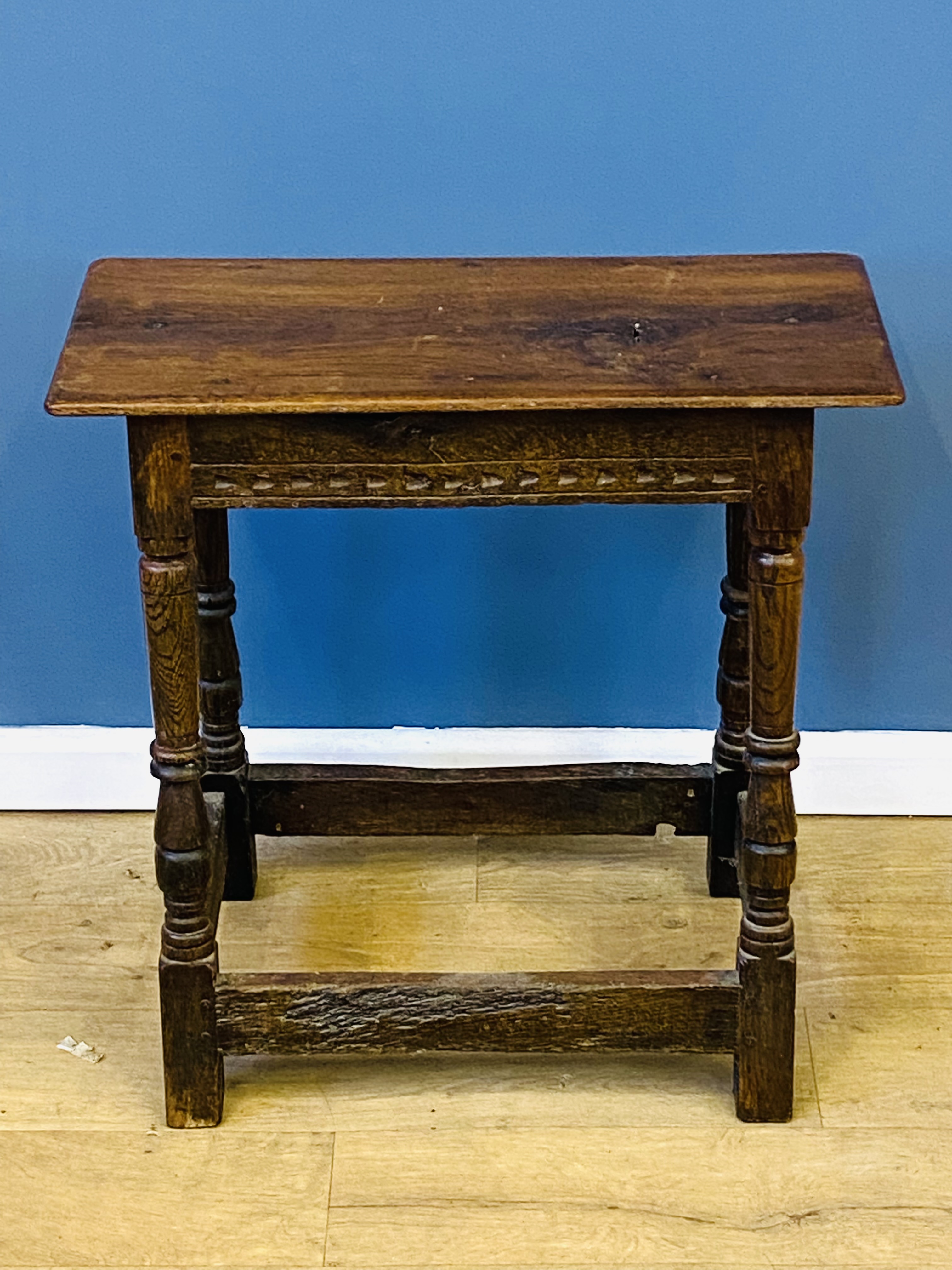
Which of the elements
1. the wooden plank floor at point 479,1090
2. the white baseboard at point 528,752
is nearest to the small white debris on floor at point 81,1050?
the wooden plank floor at point 479,1090

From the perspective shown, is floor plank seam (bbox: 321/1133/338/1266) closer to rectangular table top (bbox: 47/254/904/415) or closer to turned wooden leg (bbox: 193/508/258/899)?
turned wooden leg (bbox: 193/508/258/899)

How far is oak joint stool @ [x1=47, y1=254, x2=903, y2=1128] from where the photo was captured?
1601mm

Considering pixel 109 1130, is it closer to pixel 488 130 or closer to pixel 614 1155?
pixel 614 1155

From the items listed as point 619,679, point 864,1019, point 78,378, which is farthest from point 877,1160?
point 78,378

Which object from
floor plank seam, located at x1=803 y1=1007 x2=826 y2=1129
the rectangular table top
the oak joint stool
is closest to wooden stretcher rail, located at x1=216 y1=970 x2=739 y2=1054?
the oak joint stool

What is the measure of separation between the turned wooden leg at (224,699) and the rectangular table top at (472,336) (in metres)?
0.31

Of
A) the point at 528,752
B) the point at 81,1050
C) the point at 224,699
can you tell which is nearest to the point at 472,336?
the point at 224,699

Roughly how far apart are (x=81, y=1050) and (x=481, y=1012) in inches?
18.1

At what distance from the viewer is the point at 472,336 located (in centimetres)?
168

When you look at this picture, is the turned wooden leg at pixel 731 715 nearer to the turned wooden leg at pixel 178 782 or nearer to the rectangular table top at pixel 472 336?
the rectangular table top at pixel 472 336

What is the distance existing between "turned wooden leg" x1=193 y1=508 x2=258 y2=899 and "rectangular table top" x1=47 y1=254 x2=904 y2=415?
31cm

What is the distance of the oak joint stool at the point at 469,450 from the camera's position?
1.60 m

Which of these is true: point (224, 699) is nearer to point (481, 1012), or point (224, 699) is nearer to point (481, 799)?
point (481, 799)

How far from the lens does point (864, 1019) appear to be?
2021 millimetres
